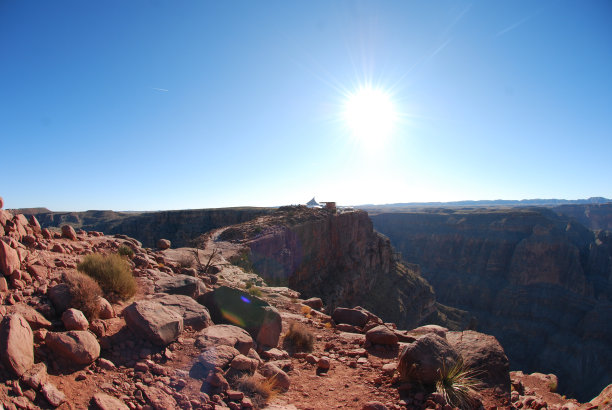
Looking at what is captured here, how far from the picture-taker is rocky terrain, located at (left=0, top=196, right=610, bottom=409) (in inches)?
136

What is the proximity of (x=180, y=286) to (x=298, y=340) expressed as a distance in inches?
102

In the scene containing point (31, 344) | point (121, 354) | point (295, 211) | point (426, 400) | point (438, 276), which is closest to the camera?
point (31, 344)

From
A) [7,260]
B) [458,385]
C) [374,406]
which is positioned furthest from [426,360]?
[7,260]

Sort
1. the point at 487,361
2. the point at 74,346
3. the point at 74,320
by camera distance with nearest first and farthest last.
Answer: the point at 74,346 < the point at 74,320 < the point at 487,361

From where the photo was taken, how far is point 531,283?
66.6 metres

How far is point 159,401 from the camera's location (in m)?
3.50

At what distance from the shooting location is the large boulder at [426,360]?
459 centimetres

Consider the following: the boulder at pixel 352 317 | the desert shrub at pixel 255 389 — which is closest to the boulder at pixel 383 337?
the boulder at pixel 352 317

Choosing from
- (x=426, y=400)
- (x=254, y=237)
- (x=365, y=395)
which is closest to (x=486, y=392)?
(x=426, y=400)

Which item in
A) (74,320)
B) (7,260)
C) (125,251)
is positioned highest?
(7,260)

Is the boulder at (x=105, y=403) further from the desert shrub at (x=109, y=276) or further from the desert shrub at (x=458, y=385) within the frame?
the desert shrub at (x=458, y=385)

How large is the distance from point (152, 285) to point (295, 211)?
983 inches

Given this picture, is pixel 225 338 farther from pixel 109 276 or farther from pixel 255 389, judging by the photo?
pixel 109 276

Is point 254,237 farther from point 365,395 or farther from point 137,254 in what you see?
point 365,395
